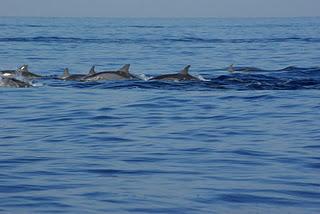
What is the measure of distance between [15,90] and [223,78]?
6499 millimetres

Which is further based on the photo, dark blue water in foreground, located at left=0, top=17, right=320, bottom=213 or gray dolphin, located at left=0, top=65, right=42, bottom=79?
gray dolphin, located at left=0, top=65, right=42, bottom=79

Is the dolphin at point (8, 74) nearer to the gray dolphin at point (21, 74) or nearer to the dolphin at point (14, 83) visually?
the gray dolphin at point (21, 74)

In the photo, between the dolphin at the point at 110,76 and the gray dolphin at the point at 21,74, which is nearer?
the dolphin at the point at 110,76

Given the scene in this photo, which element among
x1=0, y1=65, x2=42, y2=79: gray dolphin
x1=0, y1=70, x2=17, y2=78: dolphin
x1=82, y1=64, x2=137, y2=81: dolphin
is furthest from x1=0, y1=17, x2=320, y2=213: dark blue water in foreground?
x1=0, y1=70, x2=17, y2=78: dolphin

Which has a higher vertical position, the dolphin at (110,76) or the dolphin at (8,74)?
the dolphin at (8,74)

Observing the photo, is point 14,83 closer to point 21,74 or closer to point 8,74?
point 21,74

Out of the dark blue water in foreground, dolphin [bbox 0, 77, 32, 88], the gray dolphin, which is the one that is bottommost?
the dark blue water in foreground

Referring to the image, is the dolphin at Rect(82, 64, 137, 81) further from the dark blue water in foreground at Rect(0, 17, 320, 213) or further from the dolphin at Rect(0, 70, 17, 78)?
the dolphin at Rect(0, 70, 17, 78)

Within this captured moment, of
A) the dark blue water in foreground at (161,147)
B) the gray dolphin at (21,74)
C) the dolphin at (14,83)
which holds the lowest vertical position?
the dark blue water in foreground at (161,147)

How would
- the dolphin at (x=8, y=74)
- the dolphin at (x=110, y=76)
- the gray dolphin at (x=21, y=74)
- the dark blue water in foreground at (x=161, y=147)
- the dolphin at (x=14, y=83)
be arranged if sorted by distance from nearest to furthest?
the dark blue water in foreground at (x=161, y=147)
the dolphin at (x=14, y=83)
the dolphin at (x=110, y=76)
the gray dolphin at (x=21, y=74)
the dolphin at (x=8, y=74)

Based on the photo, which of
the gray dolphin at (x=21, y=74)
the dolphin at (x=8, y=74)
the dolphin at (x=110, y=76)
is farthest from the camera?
the dolphin at (x=8, y=74)

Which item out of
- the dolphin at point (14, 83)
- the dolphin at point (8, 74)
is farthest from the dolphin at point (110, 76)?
the dolphin at point (8, 74)

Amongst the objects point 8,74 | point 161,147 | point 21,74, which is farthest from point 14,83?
point 161,147

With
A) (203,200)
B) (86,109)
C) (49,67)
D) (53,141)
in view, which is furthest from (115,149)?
(49,67)
